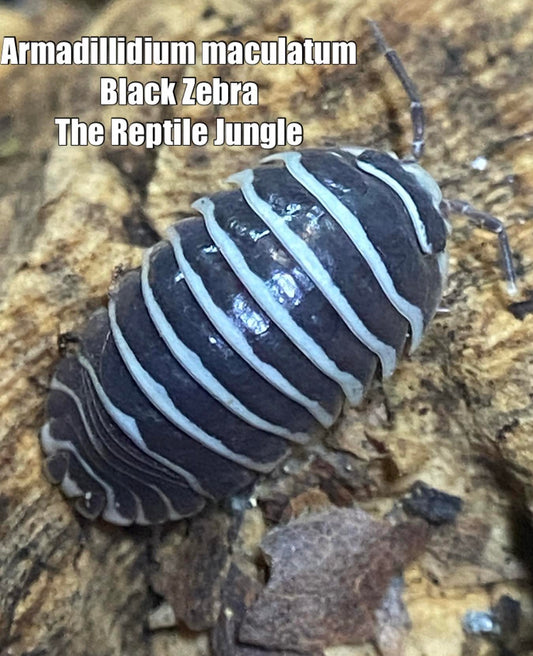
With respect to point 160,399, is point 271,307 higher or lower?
higher

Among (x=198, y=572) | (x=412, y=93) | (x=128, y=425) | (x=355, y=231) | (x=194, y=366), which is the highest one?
(x=412, y=93)

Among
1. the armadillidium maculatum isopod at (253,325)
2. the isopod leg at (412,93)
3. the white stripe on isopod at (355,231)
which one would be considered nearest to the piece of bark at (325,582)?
the armadillidium maculatum isopod at (253,325)

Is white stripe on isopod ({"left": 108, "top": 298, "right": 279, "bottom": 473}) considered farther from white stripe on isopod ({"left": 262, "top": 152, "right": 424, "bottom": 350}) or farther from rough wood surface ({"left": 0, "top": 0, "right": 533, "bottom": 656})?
white stripe on isopod ({"left": 262, "top": 152, "right": 424, "bottom": 350})

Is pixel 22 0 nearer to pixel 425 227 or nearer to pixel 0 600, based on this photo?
pixel 425 227

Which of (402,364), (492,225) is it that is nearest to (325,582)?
(402,364)

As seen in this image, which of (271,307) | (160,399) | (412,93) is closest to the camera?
(271,307)

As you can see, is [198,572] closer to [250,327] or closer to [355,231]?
[250,327]
